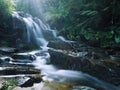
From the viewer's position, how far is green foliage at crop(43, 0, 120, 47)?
13.7 m

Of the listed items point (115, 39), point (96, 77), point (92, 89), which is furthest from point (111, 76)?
point (115, 39)

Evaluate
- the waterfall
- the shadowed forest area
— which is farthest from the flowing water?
the waterfall

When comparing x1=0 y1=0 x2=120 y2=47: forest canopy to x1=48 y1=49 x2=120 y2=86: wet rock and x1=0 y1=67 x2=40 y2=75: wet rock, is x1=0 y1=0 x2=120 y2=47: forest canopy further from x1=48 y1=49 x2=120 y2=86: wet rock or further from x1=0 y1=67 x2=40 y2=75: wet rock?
x1=0 y1=67 x2=40 y2=75: wet rock

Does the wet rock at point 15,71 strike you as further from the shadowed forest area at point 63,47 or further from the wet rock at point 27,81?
the wet rock at point 27,81

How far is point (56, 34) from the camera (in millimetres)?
17359

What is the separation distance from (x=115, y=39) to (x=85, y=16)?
3.99 m

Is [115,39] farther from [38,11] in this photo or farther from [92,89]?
[38,11]

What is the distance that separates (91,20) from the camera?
15156 mm

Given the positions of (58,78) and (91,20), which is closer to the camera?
(58,78)

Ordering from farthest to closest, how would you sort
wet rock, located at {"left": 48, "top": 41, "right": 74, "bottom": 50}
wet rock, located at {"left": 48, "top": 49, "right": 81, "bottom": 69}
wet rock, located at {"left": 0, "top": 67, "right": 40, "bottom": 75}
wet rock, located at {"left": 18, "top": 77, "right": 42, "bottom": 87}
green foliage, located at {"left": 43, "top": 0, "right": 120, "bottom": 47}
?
green foliage, located at {"left": 43, "top": 0, "right": 120, "bottom": 47} → wet rock, located at {"left": 48, "top": 41, "right": 74, "bottom": 50} → wet rock, located at {"left": 48, "top": 49, "right": 81, "bottom": 69} → wet rock, located at {"left": 0, "top": 67, "right": 40, "bottom": 75} → wet rock, located at {"left": 18, "top": 77, "right": 42, "bottom": 87}

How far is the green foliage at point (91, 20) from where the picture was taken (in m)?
13.7

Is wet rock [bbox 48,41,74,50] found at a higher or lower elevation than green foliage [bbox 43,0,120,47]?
lower

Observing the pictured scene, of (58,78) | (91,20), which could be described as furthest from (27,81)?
(91,20)

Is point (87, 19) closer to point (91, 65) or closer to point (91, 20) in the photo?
point (91, 20)
